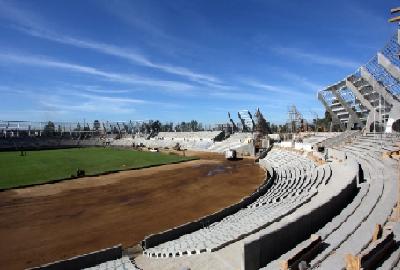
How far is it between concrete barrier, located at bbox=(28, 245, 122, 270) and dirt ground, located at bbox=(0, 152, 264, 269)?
3390mm

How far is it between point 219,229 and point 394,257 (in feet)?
26.9

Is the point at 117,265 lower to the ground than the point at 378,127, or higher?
lower

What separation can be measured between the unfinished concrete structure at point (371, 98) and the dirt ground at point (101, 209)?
79.4 feet

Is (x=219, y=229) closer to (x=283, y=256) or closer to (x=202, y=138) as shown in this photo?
(x=283, y=256)

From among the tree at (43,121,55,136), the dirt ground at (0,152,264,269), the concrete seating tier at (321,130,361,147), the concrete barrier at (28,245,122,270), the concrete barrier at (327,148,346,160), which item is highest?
the tree at (43,121,55,136)

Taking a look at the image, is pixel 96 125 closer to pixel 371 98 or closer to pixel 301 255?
pixel 371 98

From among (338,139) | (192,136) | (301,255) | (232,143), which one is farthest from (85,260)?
(192,136)

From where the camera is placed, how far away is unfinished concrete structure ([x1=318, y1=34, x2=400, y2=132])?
157 ft

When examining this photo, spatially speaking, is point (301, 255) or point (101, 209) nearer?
point (301, 255)

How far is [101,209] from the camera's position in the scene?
25.7 m

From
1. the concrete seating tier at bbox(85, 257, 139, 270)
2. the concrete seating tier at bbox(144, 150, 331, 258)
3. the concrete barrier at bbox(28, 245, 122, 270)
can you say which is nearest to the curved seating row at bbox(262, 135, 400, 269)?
the concrete seating tier at bbox(144, 150, 331, 258)

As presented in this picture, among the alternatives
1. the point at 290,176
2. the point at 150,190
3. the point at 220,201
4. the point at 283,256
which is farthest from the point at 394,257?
the point at 150,190

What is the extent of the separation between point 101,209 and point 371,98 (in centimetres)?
5146

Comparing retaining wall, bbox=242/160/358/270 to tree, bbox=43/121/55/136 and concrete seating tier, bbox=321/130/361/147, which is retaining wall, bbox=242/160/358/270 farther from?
tree, bbox=43/121/55/136
